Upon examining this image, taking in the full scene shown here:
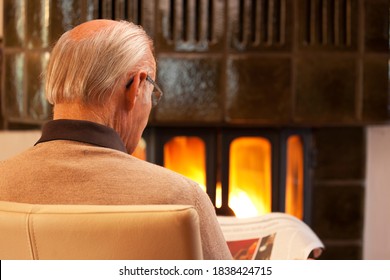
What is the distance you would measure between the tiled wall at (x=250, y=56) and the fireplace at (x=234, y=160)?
5.2 inches

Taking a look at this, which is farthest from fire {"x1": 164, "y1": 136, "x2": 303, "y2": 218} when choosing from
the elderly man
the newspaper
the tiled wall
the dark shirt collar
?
the dark shirt collar

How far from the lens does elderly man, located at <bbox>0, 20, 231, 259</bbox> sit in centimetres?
102

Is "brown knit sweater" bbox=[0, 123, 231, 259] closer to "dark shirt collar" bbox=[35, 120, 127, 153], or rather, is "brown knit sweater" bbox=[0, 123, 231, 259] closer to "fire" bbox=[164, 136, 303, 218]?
"dark shirt collar" bbox=[35, 120, 127, 153]

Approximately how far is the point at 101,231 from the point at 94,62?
1.02 feet

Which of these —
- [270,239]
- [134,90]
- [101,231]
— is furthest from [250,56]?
[101,231]

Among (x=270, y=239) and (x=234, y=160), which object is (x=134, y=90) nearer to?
(x=270, y=239)

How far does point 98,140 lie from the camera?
3.66 feet

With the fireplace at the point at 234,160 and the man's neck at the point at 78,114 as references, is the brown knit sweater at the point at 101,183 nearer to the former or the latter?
the man's neck at the point at 78,114

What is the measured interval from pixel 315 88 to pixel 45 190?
163cm

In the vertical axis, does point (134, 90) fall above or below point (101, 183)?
above

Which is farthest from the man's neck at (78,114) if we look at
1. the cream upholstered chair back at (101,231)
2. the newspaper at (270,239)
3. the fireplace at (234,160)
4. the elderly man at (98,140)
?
the fireplace at (234,160)

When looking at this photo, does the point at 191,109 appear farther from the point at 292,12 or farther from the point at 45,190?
the point at 45,190

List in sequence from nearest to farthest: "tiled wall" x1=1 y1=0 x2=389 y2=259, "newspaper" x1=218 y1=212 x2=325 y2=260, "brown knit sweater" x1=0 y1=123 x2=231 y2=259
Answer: "brown knit sweater" x1=0 y1=123 x2=231 y2=259 → "newspaper" x1=218 y1=212 x2=325 y2=260 → "tiled wall" x1=1 y1=0 x2=389 y2=259

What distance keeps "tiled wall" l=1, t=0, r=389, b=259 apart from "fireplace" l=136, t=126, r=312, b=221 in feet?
0.44
